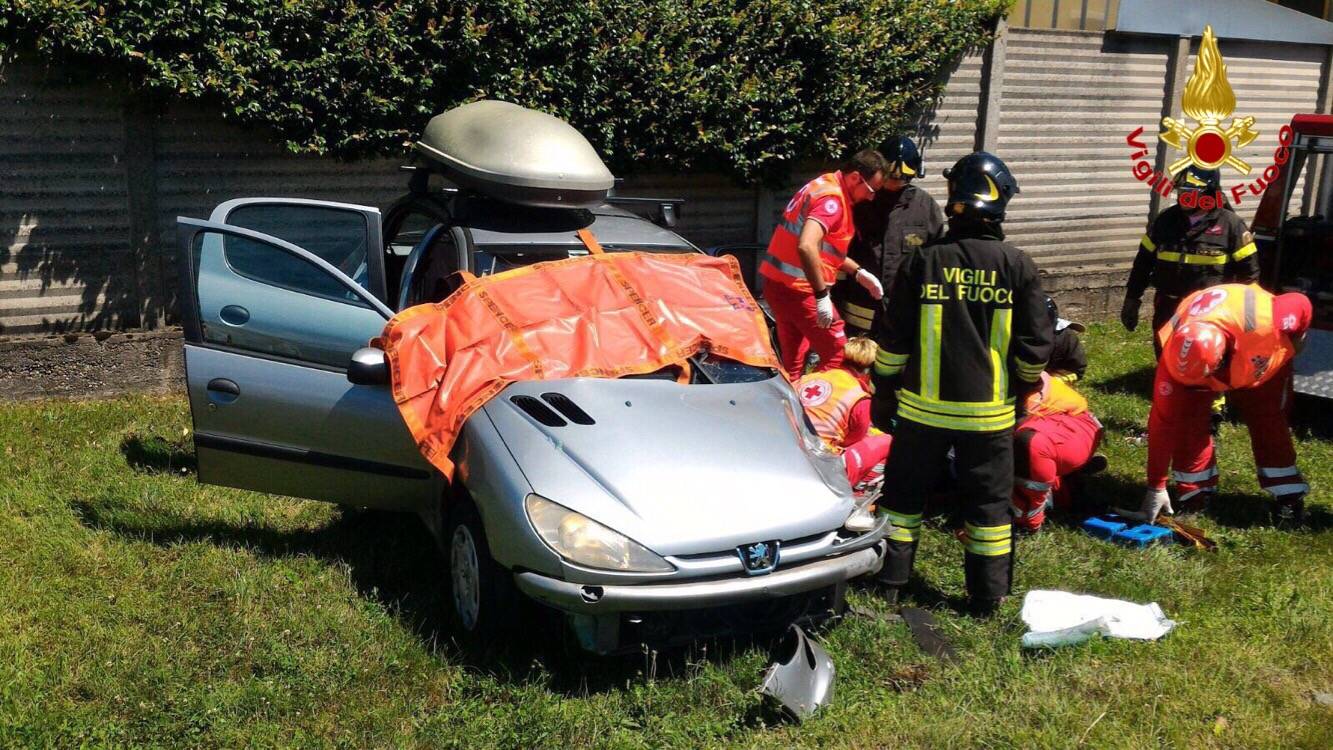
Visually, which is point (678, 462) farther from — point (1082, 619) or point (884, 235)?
point (884, 235)

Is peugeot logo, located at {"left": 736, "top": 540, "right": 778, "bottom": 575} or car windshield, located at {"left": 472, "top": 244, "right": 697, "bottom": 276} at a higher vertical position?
car windshield, located at {"left": 472, "top": 244, "right": 697, "bottom": 276}

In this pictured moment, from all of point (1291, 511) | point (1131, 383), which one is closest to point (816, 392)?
point (1291, 511)

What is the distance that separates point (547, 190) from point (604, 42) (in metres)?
3.32

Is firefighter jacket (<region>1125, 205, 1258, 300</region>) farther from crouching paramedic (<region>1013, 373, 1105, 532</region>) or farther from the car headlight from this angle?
the car headlight

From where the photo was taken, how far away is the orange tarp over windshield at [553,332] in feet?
15.8

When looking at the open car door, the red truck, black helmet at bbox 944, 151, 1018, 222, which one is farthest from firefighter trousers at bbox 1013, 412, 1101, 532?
the open car door

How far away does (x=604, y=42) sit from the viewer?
8.38m

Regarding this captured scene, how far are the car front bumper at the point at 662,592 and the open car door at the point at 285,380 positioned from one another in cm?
116

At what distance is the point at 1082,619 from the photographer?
4984 mm

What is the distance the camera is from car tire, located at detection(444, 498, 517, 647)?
4.46m

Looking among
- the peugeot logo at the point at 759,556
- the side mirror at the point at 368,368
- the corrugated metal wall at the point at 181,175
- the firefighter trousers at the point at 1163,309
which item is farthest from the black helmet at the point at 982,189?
the corrugated metal wall at the point at 181,175

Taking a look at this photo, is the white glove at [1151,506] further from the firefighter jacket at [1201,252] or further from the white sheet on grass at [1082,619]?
the firefighter jacket at [1201,252]

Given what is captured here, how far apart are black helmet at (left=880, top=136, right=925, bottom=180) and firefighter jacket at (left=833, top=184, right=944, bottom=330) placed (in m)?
0.38

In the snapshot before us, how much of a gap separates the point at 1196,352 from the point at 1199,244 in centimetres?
188
